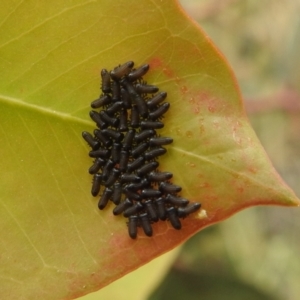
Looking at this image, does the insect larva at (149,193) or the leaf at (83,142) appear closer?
the leaf at (83,142)

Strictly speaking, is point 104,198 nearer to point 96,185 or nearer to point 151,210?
point 96,185

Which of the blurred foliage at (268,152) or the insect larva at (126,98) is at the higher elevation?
the insect larva at (126,98)

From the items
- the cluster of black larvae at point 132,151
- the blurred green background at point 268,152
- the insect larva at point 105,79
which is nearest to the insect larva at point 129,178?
the cluster of black larvae at point 132,151

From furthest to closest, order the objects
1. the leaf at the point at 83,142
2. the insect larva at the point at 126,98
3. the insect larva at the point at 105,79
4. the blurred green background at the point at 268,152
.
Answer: the blurred green background at the point at 268,152
the insect larva at the point at 126,98
the insect larva at the point at 105,79
the leaf at the point at 83,142

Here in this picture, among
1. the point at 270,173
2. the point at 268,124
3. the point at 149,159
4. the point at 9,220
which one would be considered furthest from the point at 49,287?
the point at 268,124

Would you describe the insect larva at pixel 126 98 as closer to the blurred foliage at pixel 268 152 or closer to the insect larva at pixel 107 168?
the insect larva at pixel 107 168

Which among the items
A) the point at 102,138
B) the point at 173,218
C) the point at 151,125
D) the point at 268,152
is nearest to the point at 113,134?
the point at 102,138
